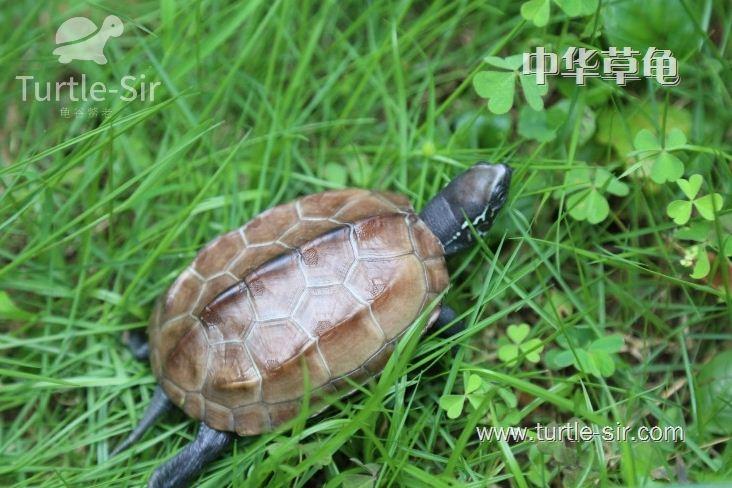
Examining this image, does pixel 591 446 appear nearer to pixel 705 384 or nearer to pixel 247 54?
pixel 705 384

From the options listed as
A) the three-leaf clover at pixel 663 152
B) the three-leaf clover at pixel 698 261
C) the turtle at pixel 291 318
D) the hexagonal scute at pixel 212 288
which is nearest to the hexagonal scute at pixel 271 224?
the turtle at pixel 291 318

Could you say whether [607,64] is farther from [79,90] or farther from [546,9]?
[79,90]

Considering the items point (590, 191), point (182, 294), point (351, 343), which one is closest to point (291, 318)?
point (351, 343)

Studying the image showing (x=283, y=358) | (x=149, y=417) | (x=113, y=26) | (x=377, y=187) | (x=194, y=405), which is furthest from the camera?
(x=113, y=26)

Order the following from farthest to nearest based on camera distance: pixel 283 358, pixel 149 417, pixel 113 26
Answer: pixel 113 26 < pixel 149 417 < pixel 283 358

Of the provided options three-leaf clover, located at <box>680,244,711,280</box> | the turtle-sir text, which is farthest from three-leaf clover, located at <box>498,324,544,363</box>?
the turtle-sir text

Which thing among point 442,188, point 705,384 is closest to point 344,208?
point 442,188
